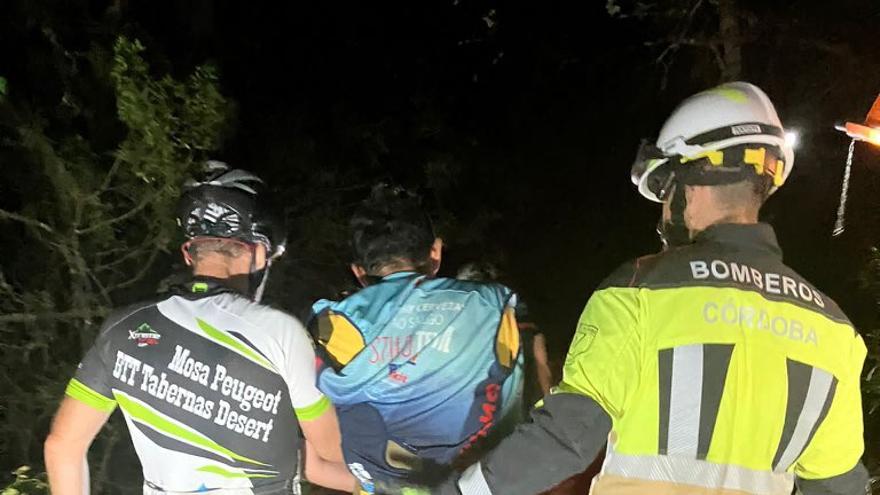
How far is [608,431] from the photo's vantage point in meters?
2.13

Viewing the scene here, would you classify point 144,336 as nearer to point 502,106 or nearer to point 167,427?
point 167,427

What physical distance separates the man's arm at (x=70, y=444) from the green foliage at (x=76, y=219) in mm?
2053

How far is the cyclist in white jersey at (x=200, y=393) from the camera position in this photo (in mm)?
2672

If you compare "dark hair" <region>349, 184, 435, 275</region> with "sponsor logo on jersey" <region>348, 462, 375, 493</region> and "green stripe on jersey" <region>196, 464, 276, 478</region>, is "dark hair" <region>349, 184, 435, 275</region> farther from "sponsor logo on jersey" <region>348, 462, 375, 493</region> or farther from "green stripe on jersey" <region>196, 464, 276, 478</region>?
"green stripe on jersey" <region>196, 464, 276, 478</region>

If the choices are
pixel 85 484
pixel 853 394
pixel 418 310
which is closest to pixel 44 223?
pixel 85 484

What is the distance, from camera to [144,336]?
8.84ft

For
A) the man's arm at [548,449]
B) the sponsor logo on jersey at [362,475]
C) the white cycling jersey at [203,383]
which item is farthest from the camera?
the sponsor logo on jersey at [362,475]

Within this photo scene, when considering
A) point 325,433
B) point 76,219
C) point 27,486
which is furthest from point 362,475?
point 76,219

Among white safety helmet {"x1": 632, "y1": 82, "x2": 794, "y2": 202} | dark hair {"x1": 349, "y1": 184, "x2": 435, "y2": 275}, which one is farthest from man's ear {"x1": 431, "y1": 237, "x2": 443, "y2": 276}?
white safety helmet {"x1": 632, "y1": 82, "x2": 794, "y2": 202}

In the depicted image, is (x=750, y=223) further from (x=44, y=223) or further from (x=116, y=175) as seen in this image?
(x=44, y=223)

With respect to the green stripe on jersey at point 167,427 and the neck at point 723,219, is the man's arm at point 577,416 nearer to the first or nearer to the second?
the neck at point 723,219

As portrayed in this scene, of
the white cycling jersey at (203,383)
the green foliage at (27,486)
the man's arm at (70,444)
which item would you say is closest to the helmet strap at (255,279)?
the white cycling jersey at (203,383)

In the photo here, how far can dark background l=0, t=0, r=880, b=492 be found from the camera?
623 cm

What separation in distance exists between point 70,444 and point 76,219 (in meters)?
2.62
